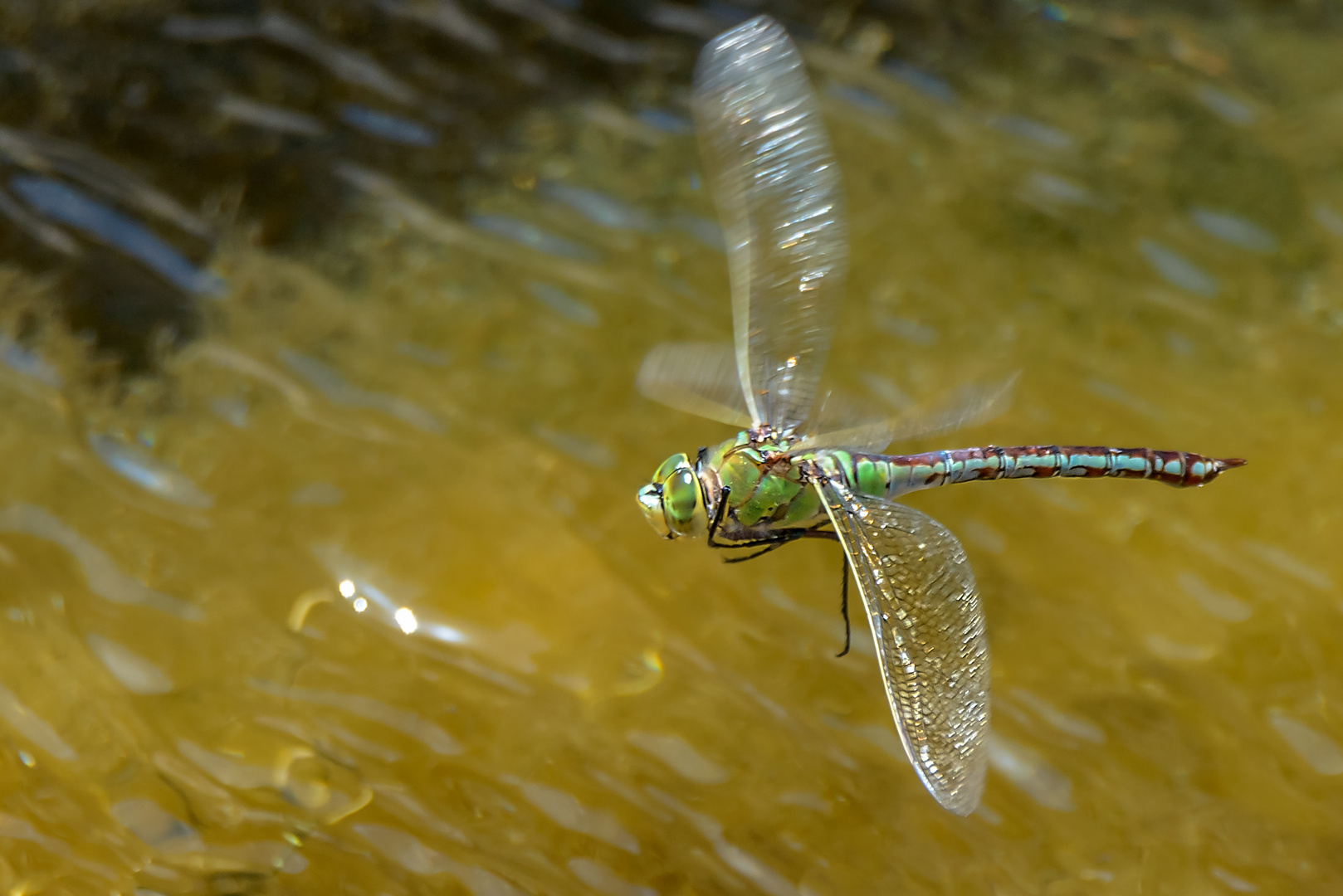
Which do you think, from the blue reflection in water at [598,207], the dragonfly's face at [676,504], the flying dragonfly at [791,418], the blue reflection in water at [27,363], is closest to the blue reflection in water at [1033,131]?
the blue reflection in water at [598,207]

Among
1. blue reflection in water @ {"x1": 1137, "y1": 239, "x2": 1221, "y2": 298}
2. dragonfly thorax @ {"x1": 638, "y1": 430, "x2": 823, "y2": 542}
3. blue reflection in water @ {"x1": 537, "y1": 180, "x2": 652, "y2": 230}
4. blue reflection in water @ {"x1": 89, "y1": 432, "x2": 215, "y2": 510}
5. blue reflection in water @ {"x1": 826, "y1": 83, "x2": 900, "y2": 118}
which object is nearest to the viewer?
dragonfly thorax @ {"x1": 638, "y1": 430, "x2": 823, "y2": 542}

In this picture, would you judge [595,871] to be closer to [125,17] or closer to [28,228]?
[28,228]

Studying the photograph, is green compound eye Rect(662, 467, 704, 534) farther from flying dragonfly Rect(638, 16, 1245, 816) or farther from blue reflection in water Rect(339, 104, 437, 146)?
blue reflection in water Rect(339, 104, 437, 146)

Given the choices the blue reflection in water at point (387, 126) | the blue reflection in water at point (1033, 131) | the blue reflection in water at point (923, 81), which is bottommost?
the blue reflection in water at point (387, 126)

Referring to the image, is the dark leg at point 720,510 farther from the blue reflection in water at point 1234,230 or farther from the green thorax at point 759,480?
the blue reflection in water at point 1234,230

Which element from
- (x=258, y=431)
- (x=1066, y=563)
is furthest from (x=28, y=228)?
(x=1066, y=563)

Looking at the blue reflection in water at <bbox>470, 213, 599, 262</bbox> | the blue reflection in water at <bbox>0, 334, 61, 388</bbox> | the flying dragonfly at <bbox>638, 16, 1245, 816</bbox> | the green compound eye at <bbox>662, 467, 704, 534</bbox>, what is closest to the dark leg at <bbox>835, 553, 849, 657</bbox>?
the flying dragonfly at <bbox>638, 16, 1245, 816</bbox>

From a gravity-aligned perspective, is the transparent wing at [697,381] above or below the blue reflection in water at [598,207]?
below

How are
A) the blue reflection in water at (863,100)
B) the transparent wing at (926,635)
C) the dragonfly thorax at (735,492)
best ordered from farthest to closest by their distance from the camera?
the blue reflection in water at (863,100) < the dragonfly thorax at (735,492) < the transparent wing at (926,635)
